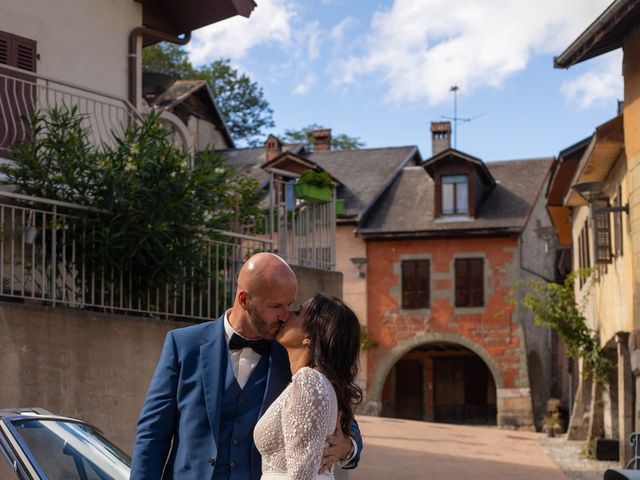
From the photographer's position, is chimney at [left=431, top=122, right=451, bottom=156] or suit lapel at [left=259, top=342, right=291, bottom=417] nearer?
suit lapel at [left=259, top=342, right=291, bottom=417]

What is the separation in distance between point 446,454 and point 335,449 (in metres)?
19.1

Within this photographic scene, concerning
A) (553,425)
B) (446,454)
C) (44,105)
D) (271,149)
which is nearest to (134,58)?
(44,105)

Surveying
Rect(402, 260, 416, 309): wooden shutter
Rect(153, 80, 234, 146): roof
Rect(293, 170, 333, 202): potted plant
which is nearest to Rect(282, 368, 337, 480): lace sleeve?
Rect(293, 170, 333, 202): potted plant

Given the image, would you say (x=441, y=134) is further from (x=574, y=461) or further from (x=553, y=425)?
(x=574, y=461)

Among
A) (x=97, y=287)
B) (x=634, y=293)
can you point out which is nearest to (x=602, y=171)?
(x=634, y=293)

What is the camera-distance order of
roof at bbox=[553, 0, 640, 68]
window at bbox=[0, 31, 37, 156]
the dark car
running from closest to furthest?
the dark car, window at bbox=[0, 31, 37, 156], roof at bbox=[553, 0, 640, 68]

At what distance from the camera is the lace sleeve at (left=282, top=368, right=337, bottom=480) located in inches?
153

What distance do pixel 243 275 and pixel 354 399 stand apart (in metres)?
0.60

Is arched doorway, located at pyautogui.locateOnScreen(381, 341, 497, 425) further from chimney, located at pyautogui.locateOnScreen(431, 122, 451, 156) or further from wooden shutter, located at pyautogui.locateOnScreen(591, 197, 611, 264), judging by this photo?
wooden shutter, located at pyautogui.locateOnScreen(591, 197, 611, 264)

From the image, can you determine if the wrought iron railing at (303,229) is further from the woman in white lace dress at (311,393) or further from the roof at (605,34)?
the woman in white lace dress at (311,393)

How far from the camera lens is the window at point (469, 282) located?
116ft

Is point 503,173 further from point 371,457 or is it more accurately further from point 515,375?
point 371,457

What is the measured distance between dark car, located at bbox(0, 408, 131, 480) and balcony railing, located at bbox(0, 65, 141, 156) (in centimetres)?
561

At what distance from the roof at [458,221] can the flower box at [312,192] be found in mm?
20068
